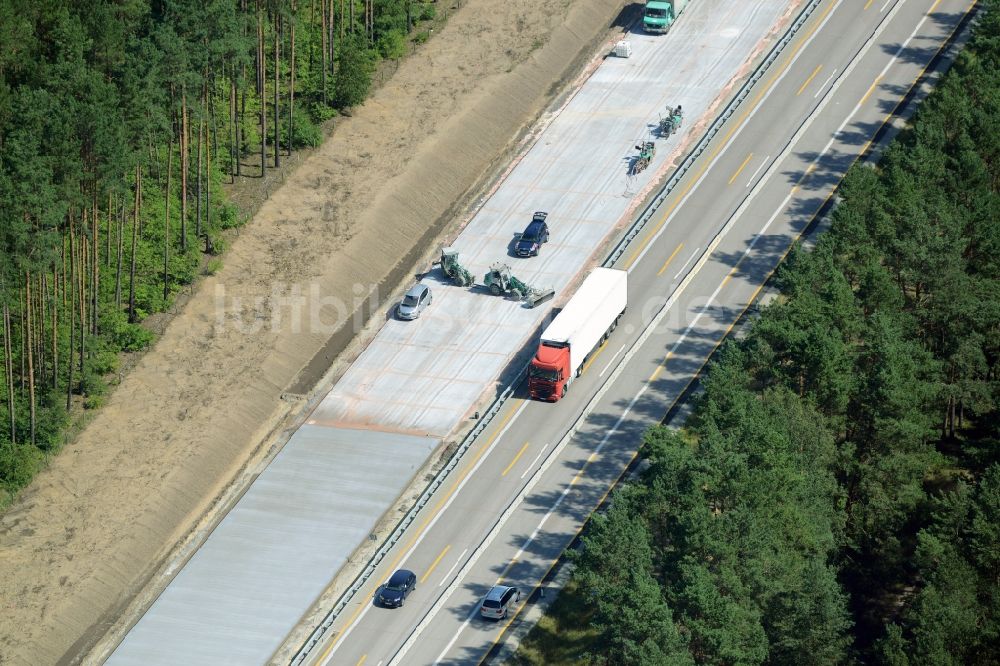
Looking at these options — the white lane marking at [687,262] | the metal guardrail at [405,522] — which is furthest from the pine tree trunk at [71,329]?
the white lane marking at [687,262]

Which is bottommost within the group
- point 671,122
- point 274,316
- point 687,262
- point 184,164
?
point 274,316

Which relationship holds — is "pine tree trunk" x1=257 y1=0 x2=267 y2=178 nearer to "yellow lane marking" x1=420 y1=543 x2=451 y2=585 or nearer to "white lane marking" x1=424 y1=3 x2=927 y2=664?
"white lane marking" x1=424 y1=3 x2=927 y2=664

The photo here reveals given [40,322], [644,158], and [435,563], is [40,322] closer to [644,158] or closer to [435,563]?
[435,563]

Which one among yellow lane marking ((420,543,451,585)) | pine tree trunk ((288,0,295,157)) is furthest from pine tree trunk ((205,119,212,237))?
yellow lane marking ((420,543,451,585))

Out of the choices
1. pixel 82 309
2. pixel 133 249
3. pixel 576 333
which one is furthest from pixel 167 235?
pixel 576 333

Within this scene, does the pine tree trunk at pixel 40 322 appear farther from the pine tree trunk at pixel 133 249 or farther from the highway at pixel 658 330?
the highway at pixel 658 330
